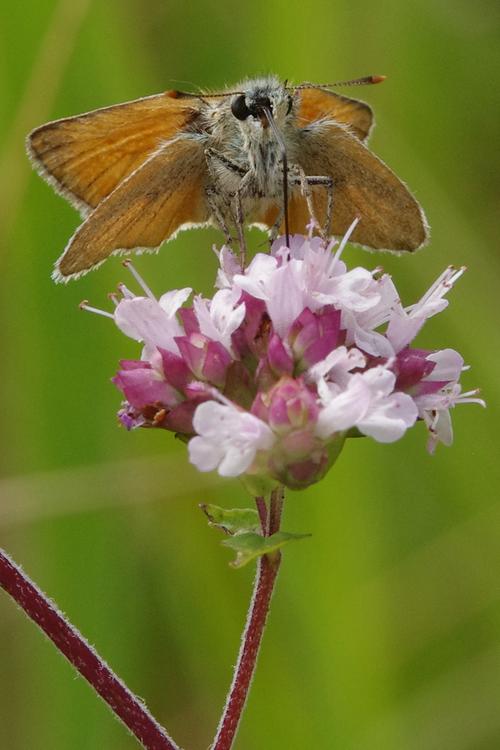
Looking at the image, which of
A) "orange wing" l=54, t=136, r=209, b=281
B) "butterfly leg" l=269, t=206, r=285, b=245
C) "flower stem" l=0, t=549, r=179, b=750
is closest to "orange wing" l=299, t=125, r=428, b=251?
"butterfly leg" l=269, t=206, r=285, b=245

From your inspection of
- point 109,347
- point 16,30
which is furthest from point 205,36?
point 109,347

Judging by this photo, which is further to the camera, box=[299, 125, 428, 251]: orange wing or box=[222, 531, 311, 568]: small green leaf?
box=[299, 125, 428, 251]: orange wing

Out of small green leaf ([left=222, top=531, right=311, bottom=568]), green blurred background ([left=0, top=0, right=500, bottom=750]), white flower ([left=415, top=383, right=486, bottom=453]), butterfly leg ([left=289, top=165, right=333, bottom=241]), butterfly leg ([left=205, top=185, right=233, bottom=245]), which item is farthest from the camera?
green blurred background ([left=0, top=0, right=500, bottom=750])

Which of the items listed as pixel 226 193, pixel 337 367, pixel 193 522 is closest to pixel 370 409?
pixel 337 367

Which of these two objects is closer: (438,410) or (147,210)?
(438,410)

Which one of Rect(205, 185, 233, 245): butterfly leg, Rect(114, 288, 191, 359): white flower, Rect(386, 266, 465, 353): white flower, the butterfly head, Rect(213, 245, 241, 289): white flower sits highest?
the butterfly head

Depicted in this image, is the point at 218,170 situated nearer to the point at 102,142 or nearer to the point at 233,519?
the point at 102,142

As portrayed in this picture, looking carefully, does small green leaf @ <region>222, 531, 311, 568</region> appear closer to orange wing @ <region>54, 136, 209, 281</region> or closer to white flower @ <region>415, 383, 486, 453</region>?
white flower @ <region>415, 383, 486, 453</region>
